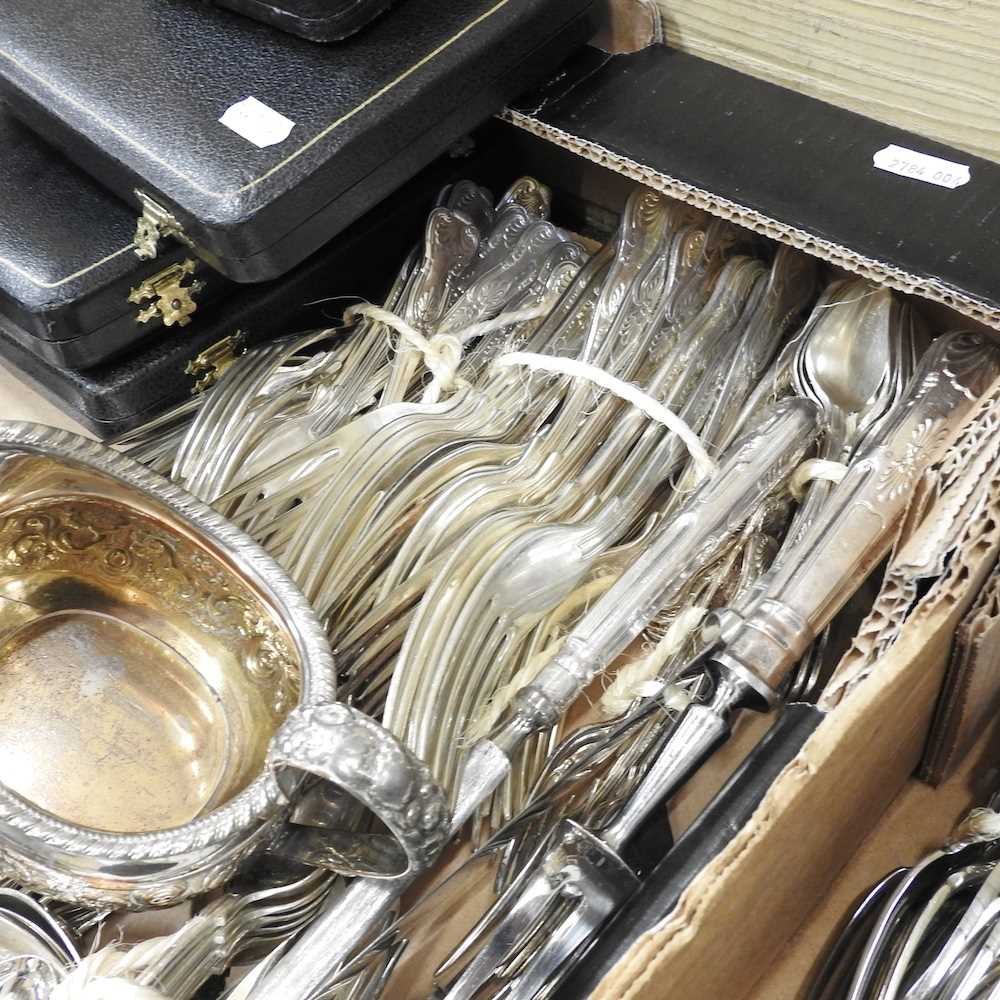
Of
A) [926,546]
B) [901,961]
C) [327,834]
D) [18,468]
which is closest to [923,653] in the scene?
[926,546]

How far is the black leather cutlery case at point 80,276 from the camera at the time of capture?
29.3 inches

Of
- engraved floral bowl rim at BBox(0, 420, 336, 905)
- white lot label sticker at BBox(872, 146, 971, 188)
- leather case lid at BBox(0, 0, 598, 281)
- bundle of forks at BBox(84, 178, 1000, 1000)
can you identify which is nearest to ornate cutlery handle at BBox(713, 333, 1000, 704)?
bundle of forks at BBox(84, 178, 1000, 1000)

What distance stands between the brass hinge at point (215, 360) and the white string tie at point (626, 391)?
200 millimetres

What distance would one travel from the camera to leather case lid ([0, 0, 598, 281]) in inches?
28.6

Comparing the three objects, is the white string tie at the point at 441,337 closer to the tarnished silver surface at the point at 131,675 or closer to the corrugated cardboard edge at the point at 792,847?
the tarnished silver surface at the point at 131,675

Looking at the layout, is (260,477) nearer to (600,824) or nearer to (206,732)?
(206,732)

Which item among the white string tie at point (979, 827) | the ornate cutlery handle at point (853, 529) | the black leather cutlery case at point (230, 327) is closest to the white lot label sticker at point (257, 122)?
the black leather cutlery case at point (230, 327)

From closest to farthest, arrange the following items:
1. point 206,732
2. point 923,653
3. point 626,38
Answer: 1. point 923,653
2. point 206,732
3. point 626,38

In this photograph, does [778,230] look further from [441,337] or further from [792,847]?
[792,847]

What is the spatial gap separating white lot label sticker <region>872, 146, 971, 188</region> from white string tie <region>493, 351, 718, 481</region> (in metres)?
0.22

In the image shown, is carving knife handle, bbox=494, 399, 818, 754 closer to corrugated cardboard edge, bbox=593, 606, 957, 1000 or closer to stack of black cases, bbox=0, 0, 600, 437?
corrugated cardboard edge, bbox=593, 606, 957, 1000

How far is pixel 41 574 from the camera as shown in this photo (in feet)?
2.49

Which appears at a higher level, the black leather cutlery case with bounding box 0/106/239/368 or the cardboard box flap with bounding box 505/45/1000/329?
the cardboard box flap with bounding box 505/45/1000/329

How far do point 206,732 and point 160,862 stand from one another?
0.48ft
